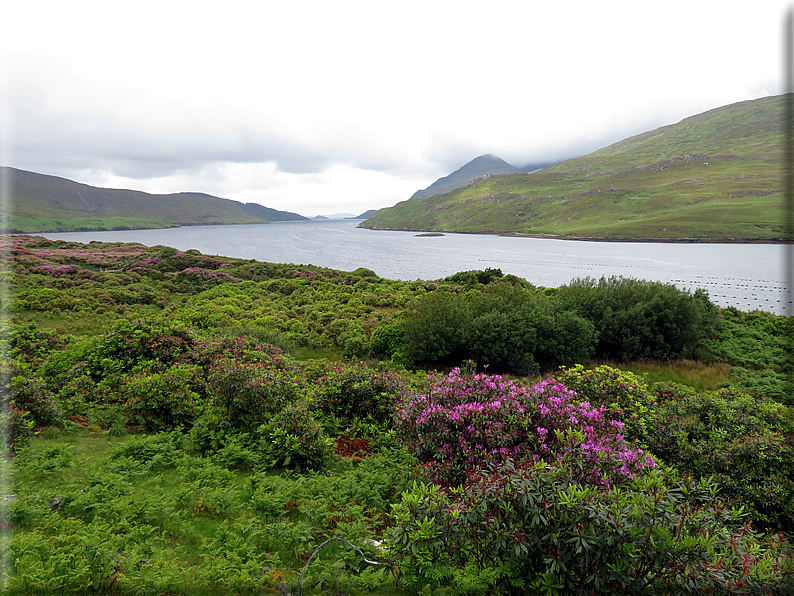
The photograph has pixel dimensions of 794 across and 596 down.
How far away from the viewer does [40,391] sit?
9680 mm

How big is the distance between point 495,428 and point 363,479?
3.16 m

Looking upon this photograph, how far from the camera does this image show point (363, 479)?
7.99 metres

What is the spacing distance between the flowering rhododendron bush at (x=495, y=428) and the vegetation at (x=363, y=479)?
1.8 inches

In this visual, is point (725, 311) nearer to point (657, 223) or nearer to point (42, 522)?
point (42, 522)

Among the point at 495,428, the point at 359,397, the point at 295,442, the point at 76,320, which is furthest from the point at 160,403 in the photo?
the point at 76,320

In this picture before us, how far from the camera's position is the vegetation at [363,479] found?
412 centimetres

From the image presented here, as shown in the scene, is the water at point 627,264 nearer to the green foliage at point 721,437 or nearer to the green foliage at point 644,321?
the green foliage at point 644,321

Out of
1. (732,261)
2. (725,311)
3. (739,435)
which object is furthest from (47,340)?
(732,261)

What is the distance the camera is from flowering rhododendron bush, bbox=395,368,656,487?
20.7 ft

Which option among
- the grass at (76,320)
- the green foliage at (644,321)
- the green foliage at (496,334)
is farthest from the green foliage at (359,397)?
the green foliage at (644,321)

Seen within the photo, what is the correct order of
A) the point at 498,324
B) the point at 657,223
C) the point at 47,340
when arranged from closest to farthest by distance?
the point at 47,340 < the point at 498,324 < the point at 657,223

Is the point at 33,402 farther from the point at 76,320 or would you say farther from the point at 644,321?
the point at 644,321

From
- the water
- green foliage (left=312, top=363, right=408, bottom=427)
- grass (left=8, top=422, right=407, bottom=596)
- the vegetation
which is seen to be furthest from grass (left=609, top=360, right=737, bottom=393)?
the water

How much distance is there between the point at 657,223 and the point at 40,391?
185549mm
